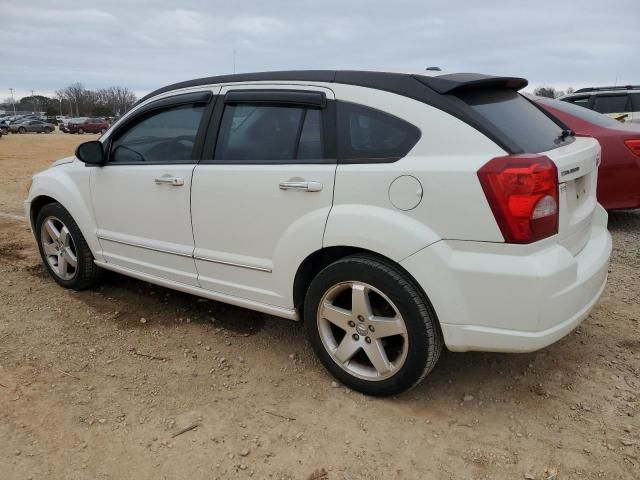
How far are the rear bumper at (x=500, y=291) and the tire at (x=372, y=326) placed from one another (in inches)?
4.0

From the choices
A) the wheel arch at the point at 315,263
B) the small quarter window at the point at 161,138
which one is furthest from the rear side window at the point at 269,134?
the wheel arch at the point at 315,263

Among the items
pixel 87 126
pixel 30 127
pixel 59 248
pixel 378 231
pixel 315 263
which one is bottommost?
pixel 59 248

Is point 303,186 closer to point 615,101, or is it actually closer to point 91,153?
point 91,153

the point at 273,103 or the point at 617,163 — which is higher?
the point at 273,103

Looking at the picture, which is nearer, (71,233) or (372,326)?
(372,326)

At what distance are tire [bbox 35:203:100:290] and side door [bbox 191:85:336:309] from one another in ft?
4.60

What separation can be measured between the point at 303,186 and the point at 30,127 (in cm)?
5343

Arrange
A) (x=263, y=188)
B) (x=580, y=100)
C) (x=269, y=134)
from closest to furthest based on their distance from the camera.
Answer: (x=263, y=188) < (x=269, y=134) < (x=580, y=100)

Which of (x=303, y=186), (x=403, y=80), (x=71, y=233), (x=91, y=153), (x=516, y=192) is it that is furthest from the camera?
(x=71, y=233)

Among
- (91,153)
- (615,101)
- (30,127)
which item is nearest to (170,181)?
(91,153)

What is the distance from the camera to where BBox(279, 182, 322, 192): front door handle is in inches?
111

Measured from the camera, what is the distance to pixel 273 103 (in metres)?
3.14

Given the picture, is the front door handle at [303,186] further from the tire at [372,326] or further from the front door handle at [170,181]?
the front door handle at [170,181]

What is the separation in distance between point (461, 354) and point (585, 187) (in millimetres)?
1233
